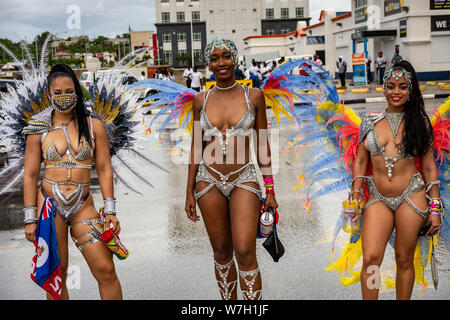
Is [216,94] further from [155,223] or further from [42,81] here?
[155,223]

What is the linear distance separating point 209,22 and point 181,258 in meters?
79.7

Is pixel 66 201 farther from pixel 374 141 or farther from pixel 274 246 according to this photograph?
pixel 374 141

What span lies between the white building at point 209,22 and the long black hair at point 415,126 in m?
76.9

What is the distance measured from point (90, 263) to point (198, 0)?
82533 mm

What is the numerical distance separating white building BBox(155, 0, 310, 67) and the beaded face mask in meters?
76.8

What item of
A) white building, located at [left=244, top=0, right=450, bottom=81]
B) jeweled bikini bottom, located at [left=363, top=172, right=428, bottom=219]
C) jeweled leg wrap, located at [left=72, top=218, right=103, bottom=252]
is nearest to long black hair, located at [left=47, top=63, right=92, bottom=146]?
jeweled leg wrap, located at [left=72, top=218, right=103, bottom=252]

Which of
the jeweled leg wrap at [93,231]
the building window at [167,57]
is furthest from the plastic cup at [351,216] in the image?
the building window at [167,57]

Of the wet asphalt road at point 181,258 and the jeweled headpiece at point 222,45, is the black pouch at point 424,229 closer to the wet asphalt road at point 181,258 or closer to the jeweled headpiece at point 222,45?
the wet asphalt road at point 181,258

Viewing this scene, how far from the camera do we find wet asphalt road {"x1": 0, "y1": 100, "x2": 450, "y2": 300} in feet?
Answer: 14.8

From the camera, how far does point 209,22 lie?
269 feet

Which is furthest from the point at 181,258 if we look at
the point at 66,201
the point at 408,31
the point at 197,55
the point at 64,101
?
the point at 197,55

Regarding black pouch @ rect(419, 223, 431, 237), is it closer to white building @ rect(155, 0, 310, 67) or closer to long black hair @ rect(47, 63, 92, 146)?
long black hair @ rect(47, 63, 92, 146)

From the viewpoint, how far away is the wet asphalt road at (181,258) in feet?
14.8
